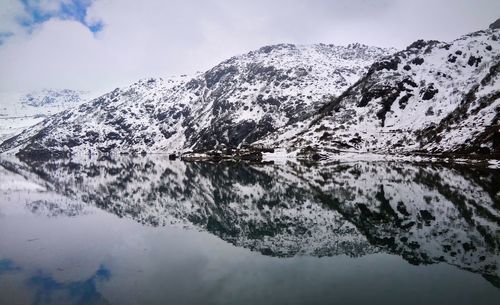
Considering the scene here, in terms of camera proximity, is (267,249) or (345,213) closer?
(267,249)

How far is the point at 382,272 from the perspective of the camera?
30.7 m

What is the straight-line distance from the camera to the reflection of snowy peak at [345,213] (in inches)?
1512

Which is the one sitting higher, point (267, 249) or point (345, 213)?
point (345, 213)

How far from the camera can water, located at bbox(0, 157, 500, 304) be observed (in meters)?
27.3

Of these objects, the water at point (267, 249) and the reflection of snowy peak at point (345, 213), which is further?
the reflection of snowy peak at point (345, 213)

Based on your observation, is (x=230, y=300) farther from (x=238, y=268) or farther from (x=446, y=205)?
(x=446, y=205)

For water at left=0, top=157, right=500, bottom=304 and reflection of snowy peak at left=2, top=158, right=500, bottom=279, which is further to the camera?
reflection of snowy peak at left=2, top=158, right=500, bottom=279

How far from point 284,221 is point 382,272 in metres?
25.7

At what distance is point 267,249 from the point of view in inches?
1574

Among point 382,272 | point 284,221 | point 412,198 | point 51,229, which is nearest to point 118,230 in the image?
point 51,229

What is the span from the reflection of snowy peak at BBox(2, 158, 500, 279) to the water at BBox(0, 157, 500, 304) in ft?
0.70

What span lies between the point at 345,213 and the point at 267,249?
72.3 feet

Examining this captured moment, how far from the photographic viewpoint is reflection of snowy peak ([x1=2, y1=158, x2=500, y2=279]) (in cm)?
3841

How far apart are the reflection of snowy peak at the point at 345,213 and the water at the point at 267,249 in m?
0.21
